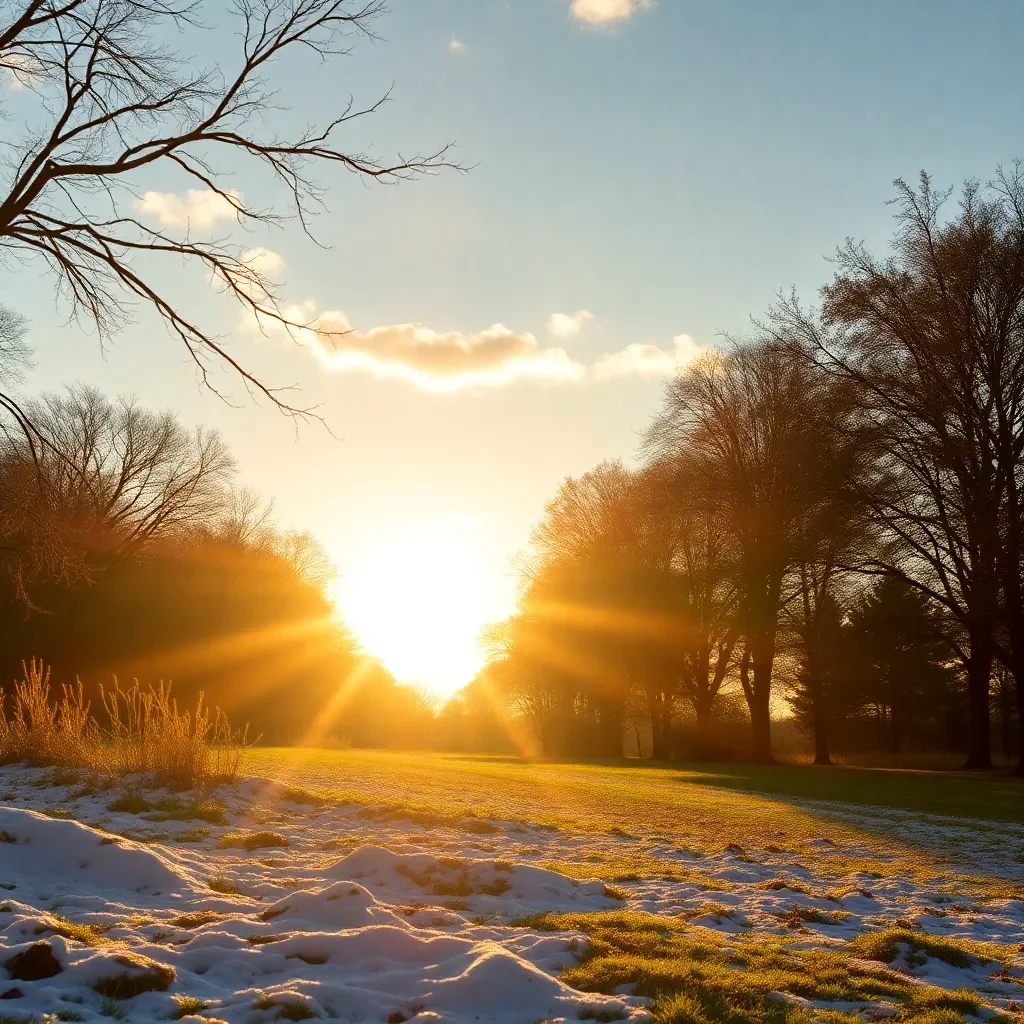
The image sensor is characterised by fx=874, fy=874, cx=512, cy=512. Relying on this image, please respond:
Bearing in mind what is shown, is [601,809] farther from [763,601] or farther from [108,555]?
[108,555]

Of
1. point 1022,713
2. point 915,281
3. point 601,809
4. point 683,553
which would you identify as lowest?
point 601,809

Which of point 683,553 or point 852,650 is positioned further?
point 683,553

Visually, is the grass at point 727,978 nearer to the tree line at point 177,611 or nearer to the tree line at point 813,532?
the tree line at point 813,532

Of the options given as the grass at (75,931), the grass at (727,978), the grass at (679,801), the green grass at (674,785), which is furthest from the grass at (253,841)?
the green grass at (674,785)

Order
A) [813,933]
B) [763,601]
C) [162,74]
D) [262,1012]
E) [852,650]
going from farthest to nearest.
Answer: [852,650] → [763,601] → [162,74] → [813,933] → [262,1012]

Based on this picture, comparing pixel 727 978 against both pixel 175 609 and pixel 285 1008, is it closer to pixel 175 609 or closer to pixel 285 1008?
pixel 285 1008

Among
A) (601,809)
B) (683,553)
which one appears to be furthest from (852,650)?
(601,809)

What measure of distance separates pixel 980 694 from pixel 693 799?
15465 millimetres

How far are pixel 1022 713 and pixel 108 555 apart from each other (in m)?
36.3

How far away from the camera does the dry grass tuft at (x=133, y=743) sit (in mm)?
10562

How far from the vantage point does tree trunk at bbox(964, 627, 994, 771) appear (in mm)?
25878

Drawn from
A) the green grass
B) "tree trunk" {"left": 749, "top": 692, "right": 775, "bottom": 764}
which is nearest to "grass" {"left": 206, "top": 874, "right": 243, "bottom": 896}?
the green grass

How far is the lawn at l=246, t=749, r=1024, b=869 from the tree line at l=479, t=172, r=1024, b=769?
602 cm

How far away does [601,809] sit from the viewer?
13195 mm
